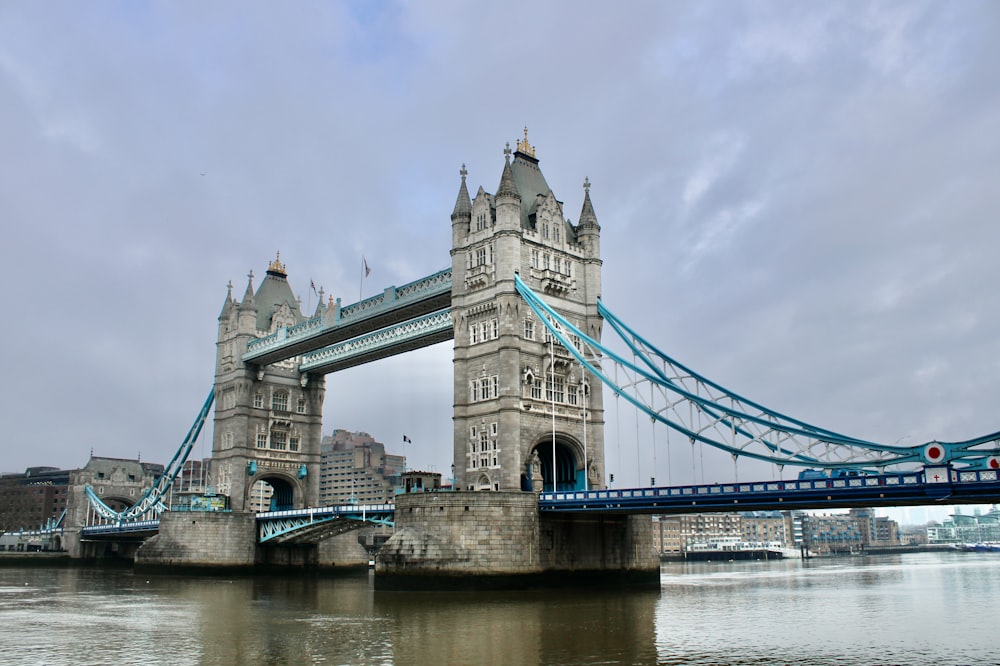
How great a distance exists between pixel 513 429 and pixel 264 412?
3408 centimetres

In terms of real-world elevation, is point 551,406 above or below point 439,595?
above

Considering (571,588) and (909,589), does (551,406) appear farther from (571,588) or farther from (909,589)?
(909,589)

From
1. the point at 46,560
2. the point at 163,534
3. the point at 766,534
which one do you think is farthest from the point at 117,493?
the point at 766,534

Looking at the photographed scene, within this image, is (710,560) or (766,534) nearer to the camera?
(710,560)

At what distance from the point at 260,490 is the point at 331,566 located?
10941cm

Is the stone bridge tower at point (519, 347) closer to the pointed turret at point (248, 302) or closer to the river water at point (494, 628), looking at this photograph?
the river water at point (494, 628)

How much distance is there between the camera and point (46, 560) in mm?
95125

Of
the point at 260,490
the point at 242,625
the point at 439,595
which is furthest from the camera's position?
the point at 260,490

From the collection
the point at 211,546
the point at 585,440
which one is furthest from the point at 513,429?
the point at 211,546

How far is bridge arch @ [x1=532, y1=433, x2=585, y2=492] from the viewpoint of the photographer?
53438 millimetres

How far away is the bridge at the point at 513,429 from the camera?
39844 mm

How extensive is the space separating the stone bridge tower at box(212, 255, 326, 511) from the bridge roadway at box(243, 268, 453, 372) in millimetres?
2134

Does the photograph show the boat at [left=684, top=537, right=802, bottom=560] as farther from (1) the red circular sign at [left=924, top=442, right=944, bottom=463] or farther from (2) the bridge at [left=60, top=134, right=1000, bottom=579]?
(1) the red circular sign at [left=924, top=442, right=944, bottom=463]

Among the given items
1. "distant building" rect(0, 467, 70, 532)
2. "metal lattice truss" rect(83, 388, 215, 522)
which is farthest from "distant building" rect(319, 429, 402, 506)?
"metal lattice truss" rect(83, 388, 215, 522)
